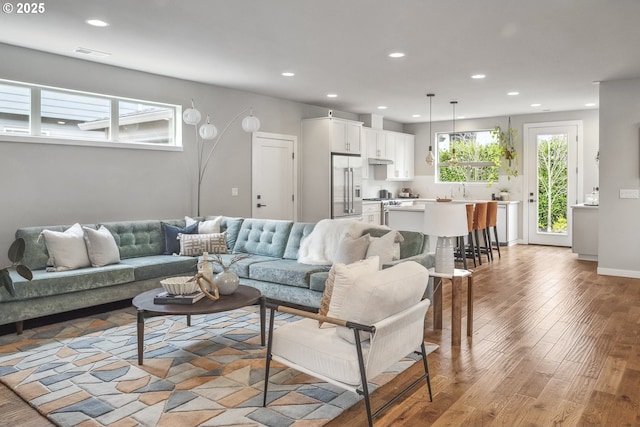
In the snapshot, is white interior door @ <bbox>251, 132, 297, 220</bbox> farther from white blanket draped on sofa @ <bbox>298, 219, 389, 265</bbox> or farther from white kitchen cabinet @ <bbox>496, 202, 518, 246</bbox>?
white kitchen cabinet @ <bbox>496, 202, 518, 246</bbox>

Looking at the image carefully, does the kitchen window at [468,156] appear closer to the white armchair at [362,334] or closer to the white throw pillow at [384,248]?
the white throw pillow at [384,248]

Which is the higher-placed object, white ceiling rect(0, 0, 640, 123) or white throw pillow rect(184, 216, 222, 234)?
white ceiling rect(0, 0, 640, 123)

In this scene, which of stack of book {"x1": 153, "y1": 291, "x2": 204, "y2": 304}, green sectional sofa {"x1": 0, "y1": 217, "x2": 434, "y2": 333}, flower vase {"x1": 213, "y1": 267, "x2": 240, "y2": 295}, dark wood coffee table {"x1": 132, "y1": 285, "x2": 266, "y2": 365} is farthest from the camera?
green sectional sofa {"x1": 0, "y1": 217, "x2": 434, "y2": 333}

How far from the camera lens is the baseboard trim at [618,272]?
6348 mm

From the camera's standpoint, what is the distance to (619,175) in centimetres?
637

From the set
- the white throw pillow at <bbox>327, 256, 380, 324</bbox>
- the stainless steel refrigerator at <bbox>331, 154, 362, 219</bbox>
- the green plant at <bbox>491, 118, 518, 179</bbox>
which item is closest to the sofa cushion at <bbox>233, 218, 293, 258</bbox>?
the stainless steel refrigerator at <bbox>331, 154, 362, 219</bbox>

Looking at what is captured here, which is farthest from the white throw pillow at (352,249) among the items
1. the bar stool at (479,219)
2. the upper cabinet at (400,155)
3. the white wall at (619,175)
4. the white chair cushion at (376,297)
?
the upper cabinet at (400,155)

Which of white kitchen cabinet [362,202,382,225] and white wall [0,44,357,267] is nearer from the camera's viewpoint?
white wall [0,44,357,267]

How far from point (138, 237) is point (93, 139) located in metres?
1.25

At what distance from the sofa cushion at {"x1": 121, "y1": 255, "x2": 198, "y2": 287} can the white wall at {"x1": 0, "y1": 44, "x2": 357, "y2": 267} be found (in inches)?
32.5

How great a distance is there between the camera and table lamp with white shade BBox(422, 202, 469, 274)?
359cm

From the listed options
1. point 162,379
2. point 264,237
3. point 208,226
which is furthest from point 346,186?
point 162,379

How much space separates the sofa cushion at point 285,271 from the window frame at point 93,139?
2236 mm

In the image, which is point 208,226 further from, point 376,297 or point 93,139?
point 376,297
